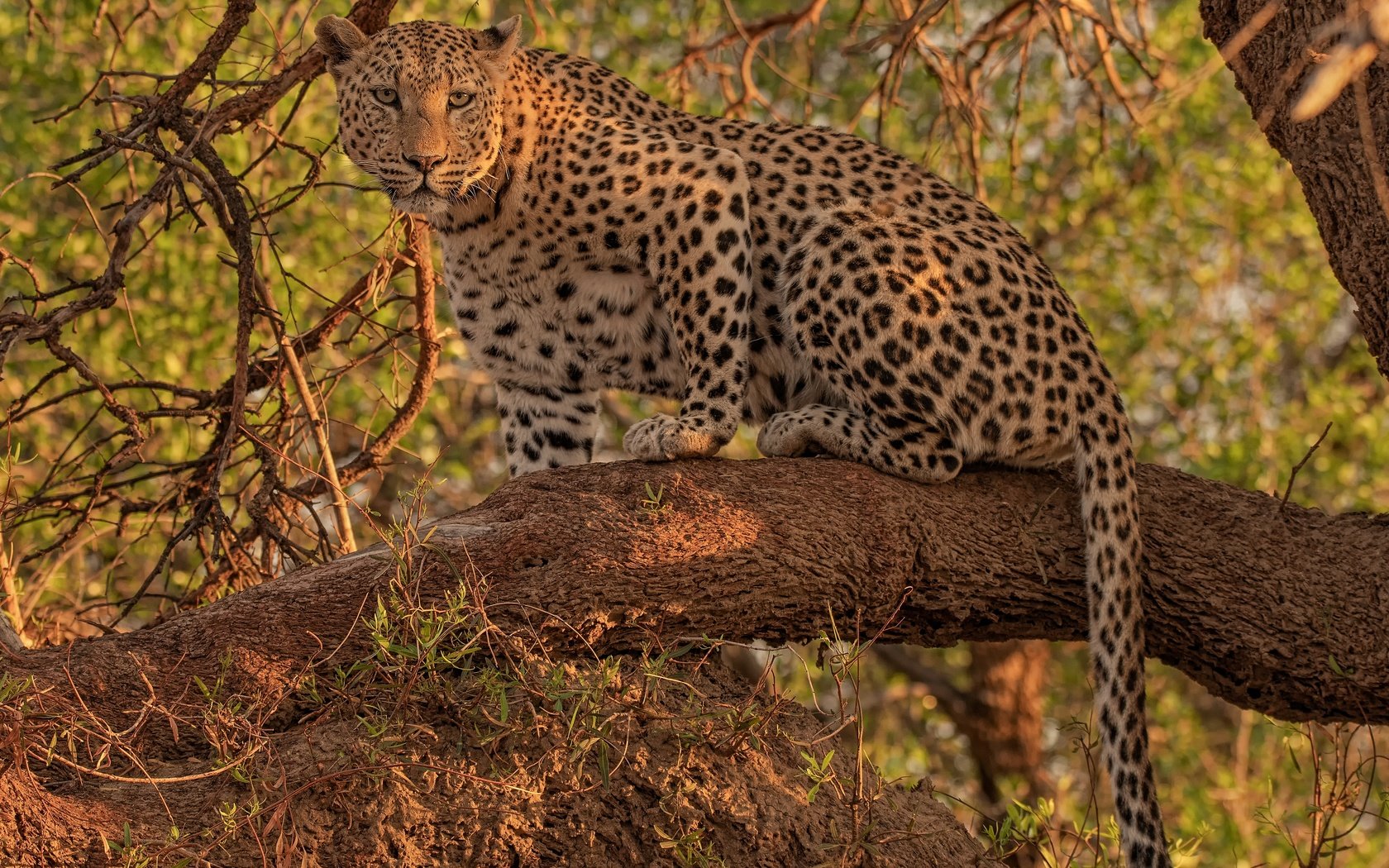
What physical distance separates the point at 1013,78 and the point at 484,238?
26.2 ft

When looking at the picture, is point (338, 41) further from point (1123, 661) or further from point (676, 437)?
point (1123, 661)

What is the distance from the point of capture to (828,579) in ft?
16.1

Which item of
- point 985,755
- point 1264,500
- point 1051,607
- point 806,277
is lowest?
point 985,755

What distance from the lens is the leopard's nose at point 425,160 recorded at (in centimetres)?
572

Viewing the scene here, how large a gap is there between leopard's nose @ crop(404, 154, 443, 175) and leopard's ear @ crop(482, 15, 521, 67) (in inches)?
18.4

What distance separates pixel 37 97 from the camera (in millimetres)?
11656

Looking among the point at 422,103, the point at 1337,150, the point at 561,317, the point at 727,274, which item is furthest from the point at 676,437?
the point at 1337,150

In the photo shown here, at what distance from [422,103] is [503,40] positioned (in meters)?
0.45

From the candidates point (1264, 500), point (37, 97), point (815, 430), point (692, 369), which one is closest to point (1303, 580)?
point (1264, 500)

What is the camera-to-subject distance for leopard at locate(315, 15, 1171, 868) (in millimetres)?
5574

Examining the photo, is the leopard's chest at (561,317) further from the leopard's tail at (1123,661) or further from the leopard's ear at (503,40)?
the leopard's tail at (1123,661)

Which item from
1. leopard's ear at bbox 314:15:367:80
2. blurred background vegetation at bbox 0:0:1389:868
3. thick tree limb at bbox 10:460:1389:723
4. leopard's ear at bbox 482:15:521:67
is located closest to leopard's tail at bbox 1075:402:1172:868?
thick tree limb at bbox 10:460:1389:723

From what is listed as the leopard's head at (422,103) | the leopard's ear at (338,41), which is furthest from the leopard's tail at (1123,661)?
the leopard's ear at (338,41)

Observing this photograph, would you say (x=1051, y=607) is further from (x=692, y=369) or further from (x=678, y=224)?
(x=678, y=224)
